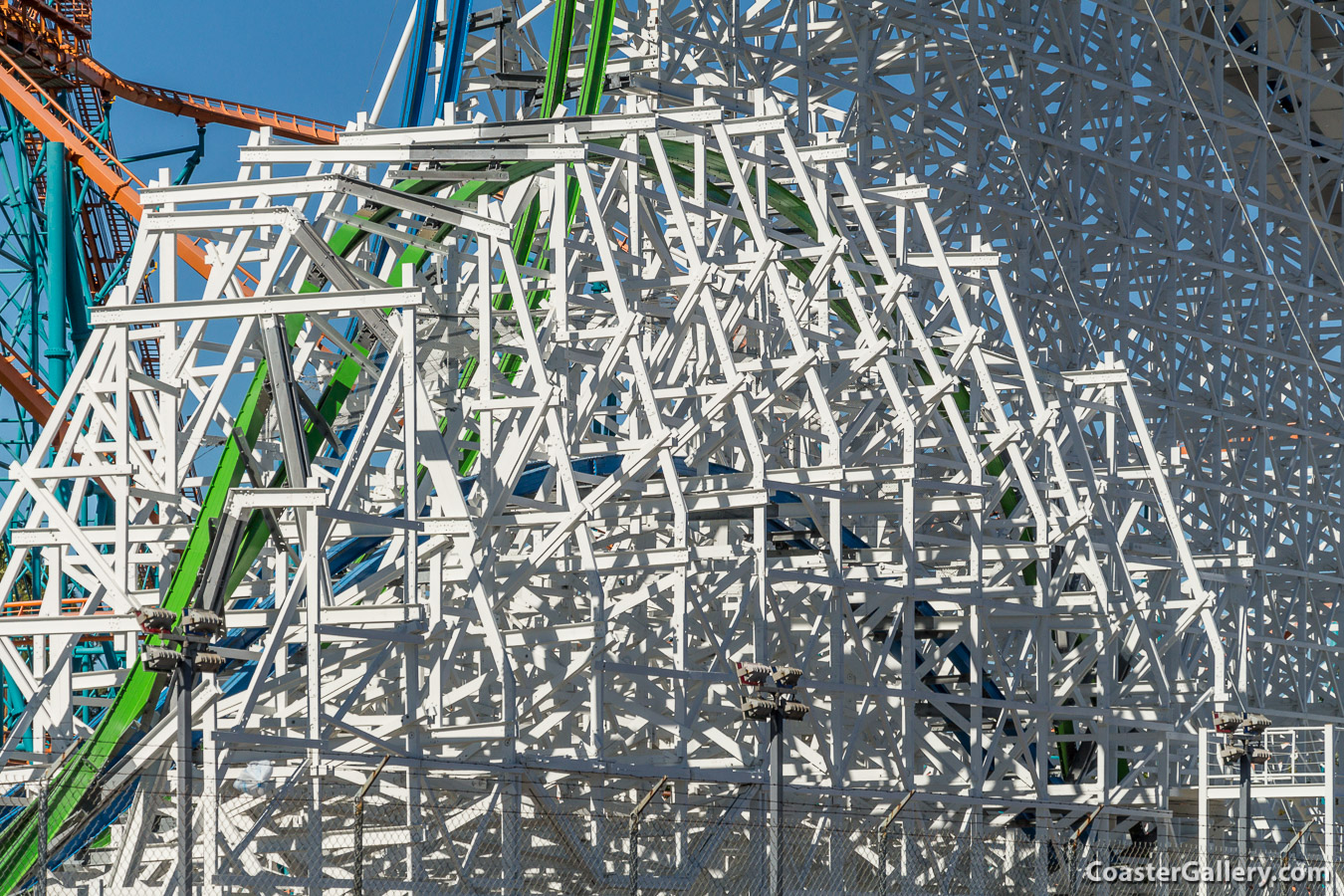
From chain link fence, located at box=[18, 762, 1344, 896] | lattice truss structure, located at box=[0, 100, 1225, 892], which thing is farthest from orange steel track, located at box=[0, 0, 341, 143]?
chain link fence, located at box=[18, 762, 1344, 896]

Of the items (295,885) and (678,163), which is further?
(678,163)

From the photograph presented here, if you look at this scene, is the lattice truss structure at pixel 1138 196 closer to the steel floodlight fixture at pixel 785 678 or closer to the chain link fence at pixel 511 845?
the chain link fence at pixel 511 845

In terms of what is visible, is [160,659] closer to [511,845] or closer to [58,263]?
[511,845]

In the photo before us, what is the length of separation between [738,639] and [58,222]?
→ 18098 mm

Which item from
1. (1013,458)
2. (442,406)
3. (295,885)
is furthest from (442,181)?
(295,885)

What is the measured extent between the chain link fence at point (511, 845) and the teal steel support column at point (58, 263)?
1647 cm

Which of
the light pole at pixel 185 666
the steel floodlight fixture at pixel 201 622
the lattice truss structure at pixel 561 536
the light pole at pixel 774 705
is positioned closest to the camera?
the light pole at pixel 185 666

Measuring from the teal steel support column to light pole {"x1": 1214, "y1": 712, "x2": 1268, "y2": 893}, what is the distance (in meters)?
21.0

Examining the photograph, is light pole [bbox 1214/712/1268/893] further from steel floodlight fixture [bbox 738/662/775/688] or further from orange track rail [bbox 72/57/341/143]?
orange track rail [bbox 72/57/341/143]

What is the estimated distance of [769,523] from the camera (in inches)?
918

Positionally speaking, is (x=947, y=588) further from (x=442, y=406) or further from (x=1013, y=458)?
(x=442, y=406)

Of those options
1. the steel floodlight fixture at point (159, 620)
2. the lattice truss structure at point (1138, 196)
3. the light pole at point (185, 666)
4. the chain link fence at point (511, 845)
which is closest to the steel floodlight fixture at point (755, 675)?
the chain link fence at point (511, 845)

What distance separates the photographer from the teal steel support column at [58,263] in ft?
111

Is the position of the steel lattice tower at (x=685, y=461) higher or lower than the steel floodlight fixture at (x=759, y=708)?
higher
